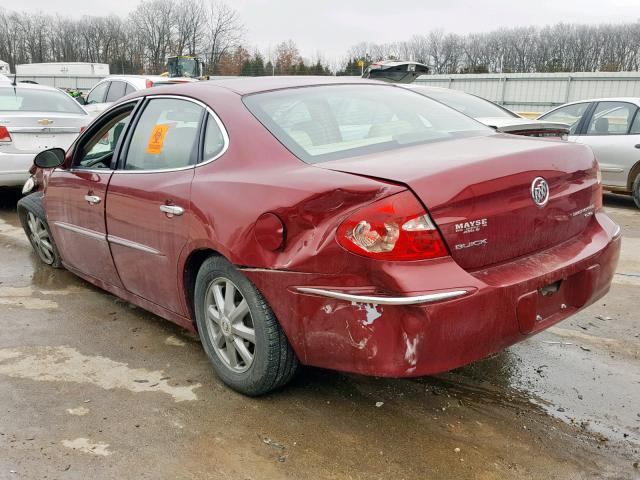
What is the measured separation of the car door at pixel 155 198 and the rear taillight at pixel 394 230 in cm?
103

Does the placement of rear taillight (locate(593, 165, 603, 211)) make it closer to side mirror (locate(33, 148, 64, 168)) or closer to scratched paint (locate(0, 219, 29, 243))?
side mirror (locate(33, 148, 64, 168))

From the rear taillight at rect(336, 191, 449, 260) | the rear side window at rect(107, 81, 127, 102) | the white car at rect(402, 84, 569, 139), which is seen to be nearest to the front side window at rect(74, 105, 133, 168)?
the rear taillight at rect(336, 191, 449, 260)

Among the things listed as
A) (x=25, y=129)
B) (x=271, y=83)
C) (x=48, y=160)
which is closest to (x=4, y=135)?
(x=25, y=129)

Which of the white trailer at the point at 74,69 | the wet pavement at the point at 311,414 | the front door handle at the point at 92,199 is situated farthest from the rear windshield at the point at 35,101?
the white trailer at the point at 74,69

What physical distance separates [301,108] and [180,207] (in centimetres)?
77

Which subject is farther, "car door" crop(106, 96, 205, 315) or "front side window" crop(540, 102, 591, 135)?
"front side window" crop(540, 102, 591, 135)

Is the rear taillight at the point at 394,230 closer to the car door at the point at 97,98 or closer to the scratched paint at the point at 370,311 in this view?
the scratched paint at the point at 370,311

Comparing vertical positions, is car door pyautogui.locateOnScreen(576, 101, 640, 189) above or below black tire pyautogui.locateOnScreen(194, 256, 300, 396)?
above

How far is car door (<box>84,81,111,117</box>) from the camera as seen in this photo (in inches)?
450

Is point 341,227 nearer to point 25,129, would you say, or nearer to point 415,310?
point 415,310

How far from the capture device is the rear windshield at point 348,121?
9.25 ft

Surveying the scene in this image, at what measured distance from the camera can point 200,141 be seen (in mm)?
3088

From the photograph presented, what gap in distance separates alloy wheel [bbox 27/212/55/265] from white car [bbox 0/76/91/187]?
7.53 feet

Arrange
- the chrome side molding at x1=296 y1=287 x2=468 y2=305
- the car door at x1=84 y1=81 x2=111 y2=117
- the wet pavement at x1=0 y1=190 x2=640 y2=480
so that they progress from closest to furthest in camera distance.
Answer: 1. the chrome side molding at x1=296 y1=287 x2=468 y2=305
2. the wet pavement at x1=0 y1=190 x2=640 y2=480
3. the car door at x1=84 y1=81 x2=111 y2=117
